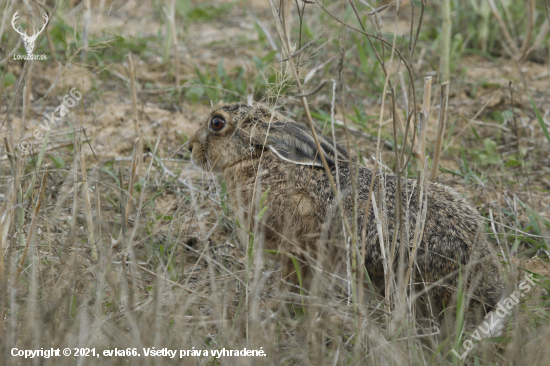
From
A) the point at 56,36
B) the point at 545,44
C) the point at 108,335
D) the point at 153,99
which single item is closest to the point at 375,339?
the point at 108,335

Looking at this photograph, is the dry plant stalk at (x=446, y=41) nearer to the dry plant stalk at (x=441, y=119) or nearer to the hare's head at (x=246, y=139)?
the dry plant stalk at (x=441, y=119)

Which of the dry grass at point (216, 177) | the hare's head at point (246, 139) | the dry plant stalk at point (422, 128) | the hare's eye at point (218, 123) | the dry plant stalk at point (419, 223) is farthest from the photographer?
the hare's eye at point (218, 123)

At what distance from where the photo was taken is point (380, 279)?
3.34 m

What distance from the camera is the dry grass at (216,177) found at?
259 centimetres

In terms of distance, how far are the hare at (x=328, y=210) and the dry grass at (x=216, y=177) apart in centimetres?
16

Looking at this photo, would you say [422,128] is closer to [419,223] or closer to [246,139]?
[419,223]

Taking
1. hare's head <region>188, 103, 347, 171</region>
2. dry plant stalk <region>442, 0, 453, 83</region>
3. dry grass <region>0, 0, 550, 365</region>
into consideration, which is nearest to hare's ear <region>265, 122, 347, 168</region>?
hare's head <region>188, 103, 347, 171</region>

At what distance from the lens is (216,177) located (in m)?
4.66

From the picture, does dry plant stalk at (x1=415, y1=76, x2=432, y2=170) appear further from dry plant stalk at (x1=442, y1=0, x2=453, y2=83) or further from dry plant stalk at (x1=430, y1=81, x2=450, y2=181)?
dry plant stalk at (x1=442, y1=0, x2=453, y2=83)

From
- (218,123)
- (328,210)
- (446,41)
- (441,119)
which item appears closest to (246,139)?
(218,123)

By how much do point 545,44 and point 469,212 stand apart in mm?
4486

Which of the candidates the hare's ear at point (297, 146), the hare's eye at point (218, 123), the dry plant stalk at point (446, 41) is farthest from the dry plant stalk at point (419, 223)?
the dry plant stalk at point (446, 41)

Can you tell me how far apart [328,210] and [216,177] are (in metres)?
1.48

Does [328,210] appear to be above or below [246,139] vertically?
below
